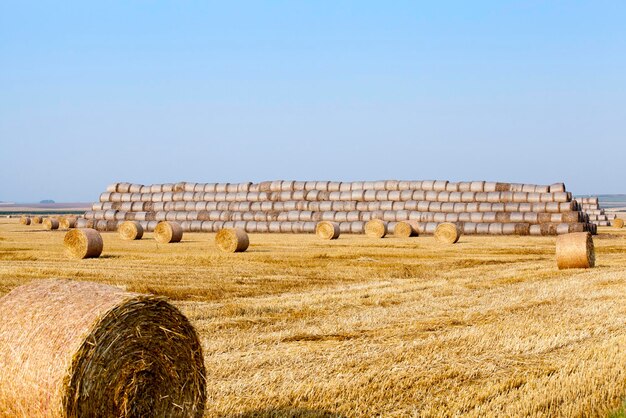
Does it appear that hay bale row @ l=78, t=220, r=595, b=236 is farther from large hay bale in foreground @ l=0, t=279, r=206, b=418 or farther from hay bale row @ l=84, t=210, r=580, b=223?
large hay bale in foreground @ l=0, t=279, r=206, b=418

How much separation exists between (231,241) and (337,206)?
19.1 meters

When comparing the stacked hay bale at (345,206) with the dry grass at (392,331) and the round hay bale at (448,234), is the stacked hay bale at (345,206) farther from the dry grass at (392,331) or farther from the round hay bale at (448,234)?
the dry grass at (392,331)

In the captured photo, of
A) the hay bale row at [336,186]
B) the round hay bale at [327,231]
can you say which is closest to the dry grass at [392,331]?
the round hay bale at [327,231]

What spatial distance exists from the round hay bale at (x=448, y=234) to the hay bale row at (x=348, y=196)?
913 cm

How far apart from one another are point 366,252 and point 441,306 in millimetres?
11789

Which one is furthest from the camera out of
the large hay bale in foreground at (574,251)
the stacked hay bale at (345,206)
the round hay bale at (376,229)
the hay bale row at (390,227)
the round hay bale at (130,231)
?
the stacked hay bale at (345,206)

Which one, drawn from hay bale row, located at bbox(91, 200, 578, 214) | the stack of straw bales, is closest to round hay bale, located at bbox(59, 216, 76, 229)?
hay bale row, located at bbox(91, 200, 578, 214)

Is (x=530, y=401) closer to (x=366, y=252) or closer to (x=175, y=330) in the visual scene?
(x=175, y=330)

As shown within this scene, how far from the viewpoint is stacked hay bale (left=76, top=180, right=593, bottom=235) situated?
3881cm

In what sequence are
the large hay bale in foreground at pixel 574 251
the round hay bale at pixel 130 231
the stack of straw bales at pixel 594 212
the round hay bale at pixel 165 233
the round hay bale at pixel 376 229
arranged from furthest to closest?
the stack of straw bales at pixel 594 212 < the round hay bale at pixel 376 229 < the round hay bale at pixel 130 231 < the round hay bale at pixel 165 233 < the large hay bale in foreground at pixel 574 251

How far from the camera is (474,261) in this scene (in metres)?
21.9

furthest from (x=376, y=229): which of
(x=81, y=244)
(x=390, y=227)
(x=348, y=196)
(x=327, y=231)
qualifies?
(x=81, y=244)

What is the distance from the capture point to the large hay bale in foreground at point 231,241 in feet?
80.9

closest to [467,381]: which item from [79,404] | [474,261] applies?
[79,404]
